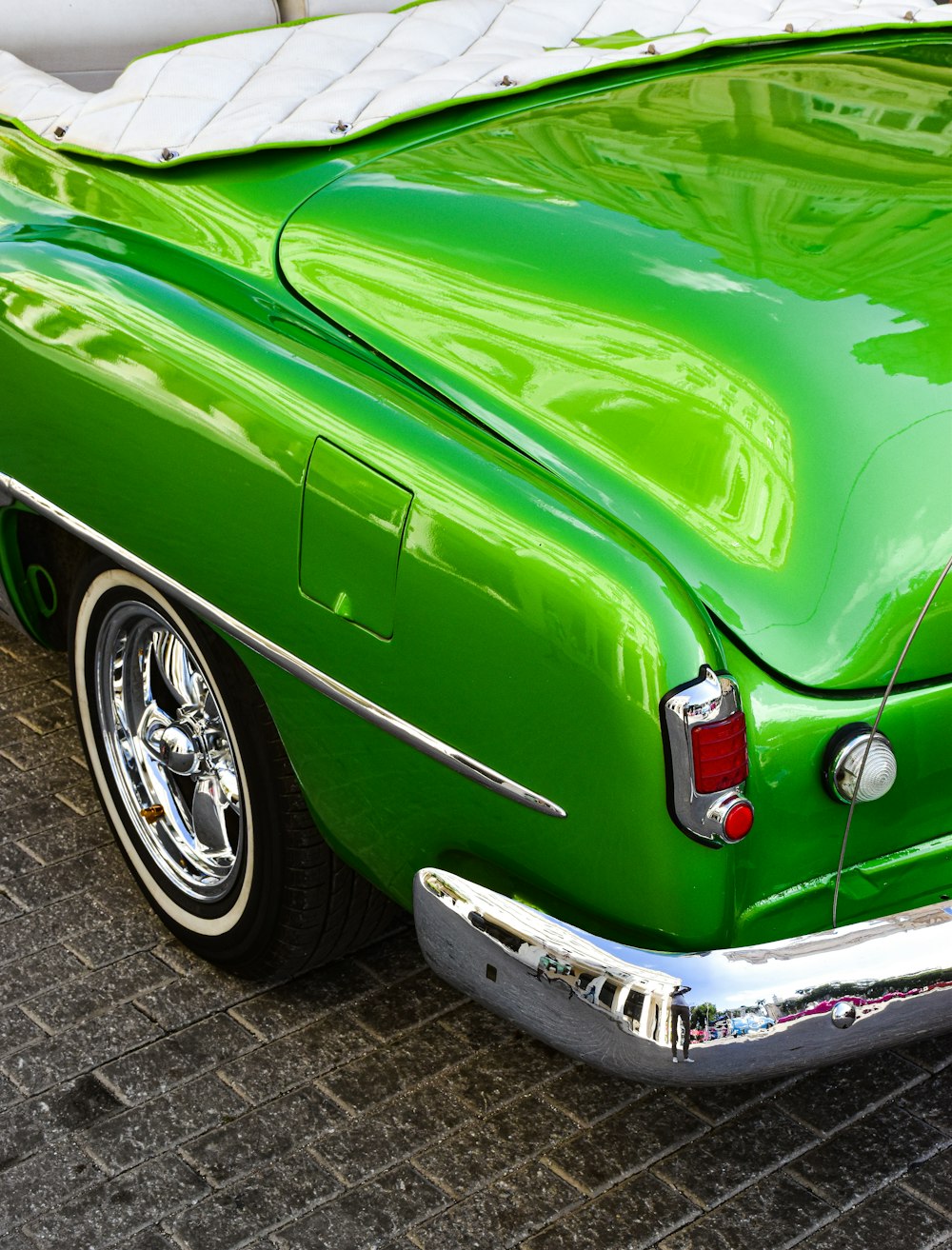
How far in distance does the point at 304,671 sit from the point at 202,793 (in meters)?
0.69

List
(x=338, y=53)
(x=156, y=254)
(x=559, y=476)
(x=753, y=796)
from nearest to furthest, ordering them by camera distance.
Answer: (x=753, y=796)
(x=559, y=476)
(x=156, y=254)
(x=338, y=53)

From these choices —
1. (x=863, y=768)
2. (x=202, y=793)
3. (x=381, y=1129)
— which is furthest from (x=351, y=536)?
(x=381, y=1129)

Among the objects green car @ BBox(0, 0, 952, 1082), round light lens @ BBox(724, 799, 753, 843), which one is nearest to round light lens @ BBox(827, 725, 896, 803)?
green car @ BBox(0, 0, 952, 1082)

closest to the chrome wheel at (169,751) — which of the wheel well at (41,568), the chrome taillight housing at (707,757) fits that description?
the wheel well at (41,568)

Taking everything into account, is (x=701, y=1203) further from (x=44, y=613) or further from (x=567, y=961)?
(x=44, y=613)

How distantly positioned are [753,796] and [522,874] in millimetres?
355

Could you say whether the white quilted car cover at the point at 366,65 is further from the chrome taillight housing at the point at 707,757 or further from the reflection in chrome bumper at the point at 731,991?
the reflection in chrome bumper at the point at 731,991

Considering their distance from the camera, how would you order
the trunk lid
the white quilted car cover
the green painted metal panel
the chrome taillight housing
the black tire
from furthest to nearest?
the white quilted car cover, the black tire, the green painted metal panel, the trunk lid, the chrome taillight housing

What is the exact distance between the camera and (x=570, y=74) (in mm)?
2742

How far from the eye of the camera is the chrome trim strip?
1927mm

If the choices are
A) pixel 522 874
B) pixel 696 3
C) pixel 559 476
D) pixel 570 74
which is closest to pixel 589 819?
pixel 522 874

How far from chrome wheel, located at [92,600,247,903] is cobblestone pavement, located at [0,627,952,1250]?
8.5 inches

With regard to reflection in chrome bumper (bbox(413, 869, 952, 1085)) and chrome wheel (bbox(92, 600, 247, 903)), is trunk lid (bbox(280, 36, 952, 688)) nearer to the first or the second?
reflection in chrome bumper (bbox(413, 869, 952, 1085))

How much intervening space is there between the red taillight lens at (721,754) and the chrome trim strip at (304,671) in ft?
0.68
